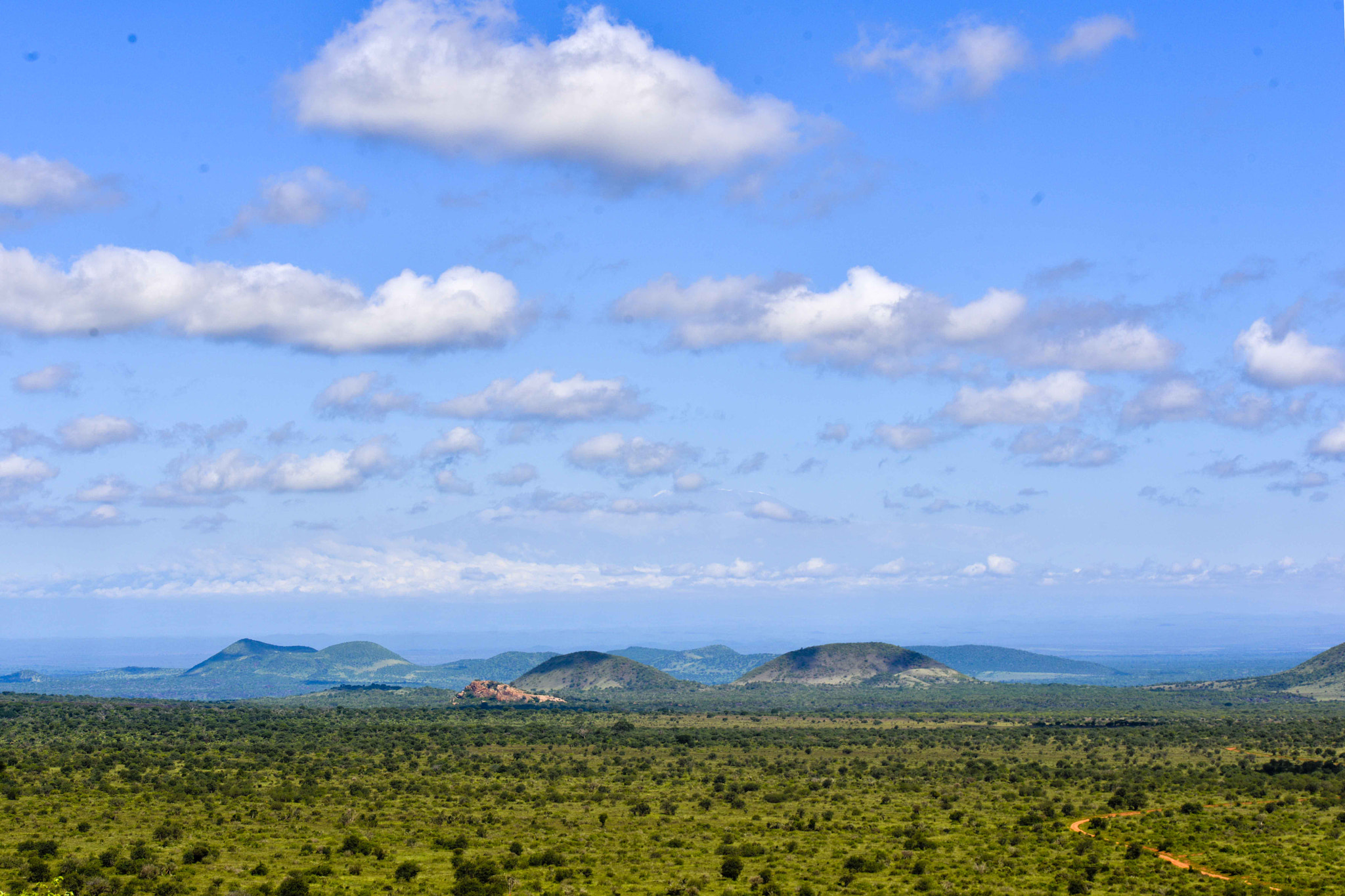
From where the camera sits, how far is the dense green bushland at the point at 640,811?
201 feet

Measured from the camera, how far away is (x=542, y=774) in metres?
102

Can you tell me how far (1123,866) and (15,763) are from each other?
8379cm

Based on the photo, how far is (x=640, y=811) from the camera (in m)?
82.9

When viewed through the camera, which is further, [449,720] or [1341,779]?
[449,720]

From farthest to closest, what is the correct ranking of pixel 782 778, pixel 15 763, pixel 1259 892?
pixel 782 778
pixel 15 763
pixel 1259 892

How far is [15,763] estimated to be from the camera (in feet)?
305

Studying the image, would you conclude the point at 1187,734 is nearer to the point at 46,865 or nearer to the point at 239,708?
the point at 46,865

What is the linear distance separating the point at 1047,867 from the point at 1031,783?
34144mm

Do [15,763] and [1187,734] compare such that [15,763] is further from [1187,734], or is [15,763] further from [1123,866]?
[1187,734]

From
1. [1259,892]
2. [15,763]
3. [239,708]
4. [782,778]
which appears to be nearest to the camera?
[1259,892]

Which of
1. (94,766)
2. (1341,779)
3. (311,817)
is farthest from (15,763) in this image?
(1341,779)

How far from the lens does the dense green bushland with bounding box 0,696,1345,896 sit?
61312 millimetres

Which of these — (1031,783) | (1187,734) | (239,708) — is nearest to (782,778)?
(1031,783)

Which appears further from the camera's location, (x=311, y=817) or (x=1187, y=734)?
(x=1187, y=734)
